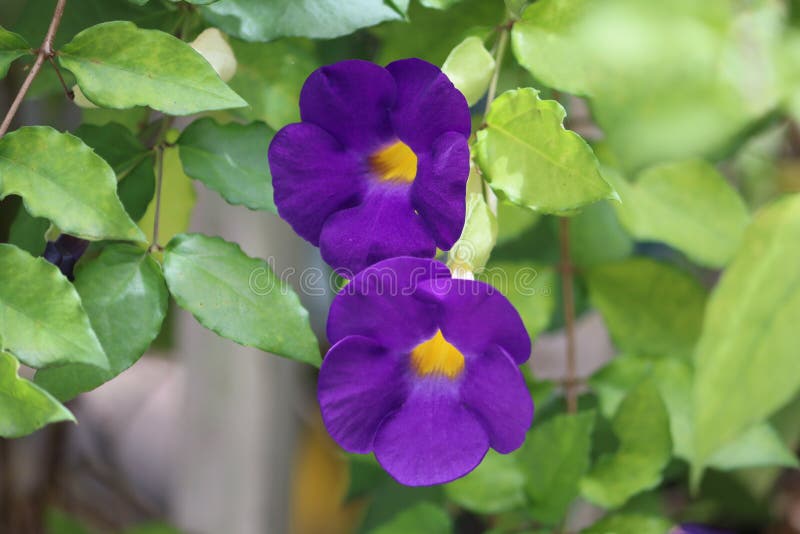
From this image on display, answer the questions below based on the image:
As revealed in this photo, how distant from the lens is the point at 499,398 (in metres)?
0.43

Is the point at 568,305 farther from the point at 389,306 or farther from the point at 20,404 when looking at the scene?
the point at 20,404

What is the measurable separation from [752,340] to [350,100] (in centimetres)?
38

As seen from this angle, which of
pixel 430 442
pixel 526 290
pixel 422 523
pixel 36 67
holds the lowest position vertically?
pixel 422 523

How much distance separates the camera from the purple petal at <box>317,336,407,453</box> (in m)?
0.43

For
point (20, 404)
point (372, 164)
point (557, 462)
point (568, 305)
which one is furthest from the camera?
point (568, 305)

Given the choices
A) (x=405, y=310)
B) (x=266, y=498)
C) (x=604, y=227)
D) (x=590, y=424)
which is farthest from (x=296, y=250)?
(x=405, y=310)

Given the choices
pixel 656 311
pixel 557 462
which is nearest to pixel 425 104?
pixel 557 462

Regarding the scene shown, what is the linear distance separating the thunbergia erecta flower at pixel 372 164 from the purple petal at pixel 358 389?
5 cm

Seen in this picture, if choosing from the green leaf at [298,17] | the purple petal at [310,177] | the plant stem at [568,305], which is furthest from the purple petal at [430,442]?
the plant stem at [568,305]

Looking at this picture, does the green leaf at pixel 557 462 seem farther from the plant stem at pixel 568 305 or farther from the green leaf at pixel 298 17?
the green leaf at pixel 298 17

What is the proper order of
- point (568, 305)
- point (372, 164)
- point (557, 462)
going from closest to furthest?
point (372, 164), point (557, 462), point (568, 305)

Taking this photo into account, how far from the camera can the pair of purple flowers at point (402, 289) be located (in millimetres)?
412

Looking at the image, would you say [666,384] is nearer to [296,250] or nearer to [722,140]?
[722,140]

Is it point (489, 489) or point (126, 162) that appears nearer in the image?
point (126, 162)
